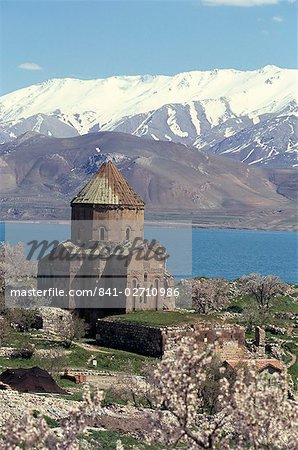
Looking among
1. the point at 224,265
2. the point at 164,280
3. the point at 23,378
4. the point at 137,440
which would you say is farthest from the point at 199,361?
the point at 224,265

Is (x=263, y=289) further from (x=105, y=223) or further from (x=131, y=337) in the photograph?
(x=131, y=337)

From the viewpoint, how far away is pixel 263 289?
212 feet

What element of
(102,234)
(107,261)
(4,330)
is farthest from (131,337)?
(102,234)

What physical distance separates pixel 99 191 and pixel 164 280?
6100 millimetres

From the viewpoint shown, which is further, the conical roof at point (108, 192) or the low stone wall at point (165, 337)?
the conical roof at point (108, 192)

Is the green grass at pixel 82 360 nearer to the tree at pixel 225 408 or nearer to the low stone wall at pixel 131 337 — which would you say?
the low stone wall at pixel 131 337

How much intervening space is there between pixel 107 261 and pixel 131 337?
714 centimetres

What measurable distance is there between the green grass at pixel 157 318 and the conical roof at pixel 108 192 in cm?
698

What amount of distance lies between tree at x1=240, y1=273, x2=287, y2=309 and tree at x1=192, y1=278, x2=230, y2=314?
1984 mm

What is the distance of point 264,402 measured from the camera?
14891 mm

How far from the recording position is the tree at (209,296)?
58625 millimetres

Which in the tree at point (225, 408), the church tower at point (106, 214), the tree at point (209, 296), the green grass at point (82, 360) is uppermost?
the church tower at point (106, 214)

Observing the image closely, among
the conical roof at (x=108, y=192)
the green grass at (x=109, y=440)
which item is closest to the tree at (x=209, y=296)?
the conical roof at (x=108, y=192)

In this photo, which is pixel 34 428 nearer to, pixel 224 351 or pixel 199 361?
pixel 199 361
